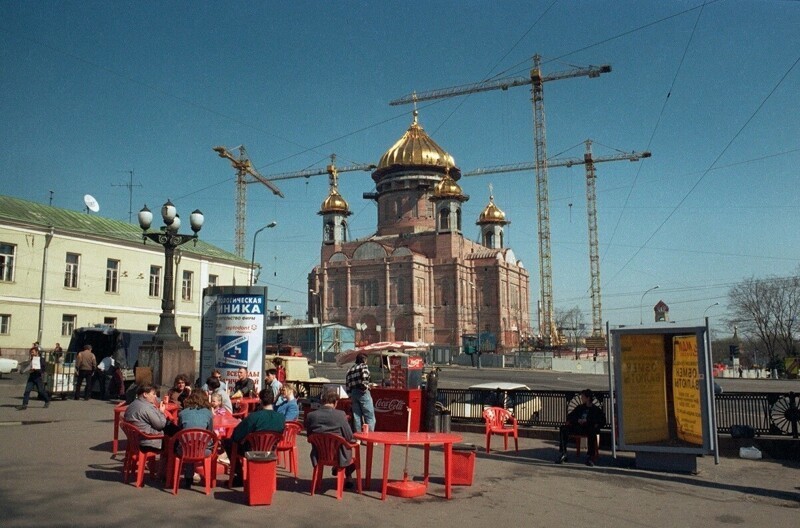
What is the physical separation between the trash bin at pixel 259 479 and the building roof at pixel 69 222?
83.6 feet

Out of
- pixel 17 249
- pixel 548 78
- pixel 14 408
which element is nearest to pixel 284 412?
pixel 14 408

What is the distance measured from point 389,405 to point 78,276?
82.8 ft

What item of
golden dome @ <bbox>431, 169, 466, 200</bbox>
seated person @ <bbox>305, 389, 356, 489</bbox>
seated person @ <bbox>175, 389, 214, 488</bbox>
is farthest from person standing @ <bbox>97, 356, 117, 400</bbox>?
golden dome @ <bbox>431, 169, 466, 200</bbox>

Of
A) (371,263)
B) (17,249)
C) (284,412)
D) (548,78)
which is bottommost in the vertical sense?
(284,412)

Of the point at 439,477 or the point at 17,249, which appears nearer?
the point at 439,477

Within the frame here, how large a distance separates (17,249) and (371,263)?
47.4 metres

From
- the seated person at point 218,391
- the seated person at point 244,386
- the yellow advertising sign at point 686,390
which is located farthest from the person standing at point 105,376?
the yellow advertising sign at point 686,390

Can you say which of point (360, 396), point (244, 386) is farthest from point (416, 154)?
point (360, 396)

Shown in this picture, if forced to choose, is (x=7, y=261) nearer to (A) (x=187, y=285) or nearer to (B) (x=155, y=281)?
(B) (x=155, y=281)

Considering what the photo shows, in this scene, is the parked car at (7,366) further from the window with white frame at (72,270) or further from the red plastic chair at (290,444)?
the red plastic chair at (290,444)

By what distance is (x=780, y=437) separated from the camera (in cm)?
1192

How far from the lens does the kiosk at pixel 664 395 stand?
10.4 metres

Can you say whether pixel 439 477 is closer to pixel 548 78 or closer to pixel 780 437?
pixel 780 437

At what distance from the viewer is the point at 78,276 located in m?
33.5
